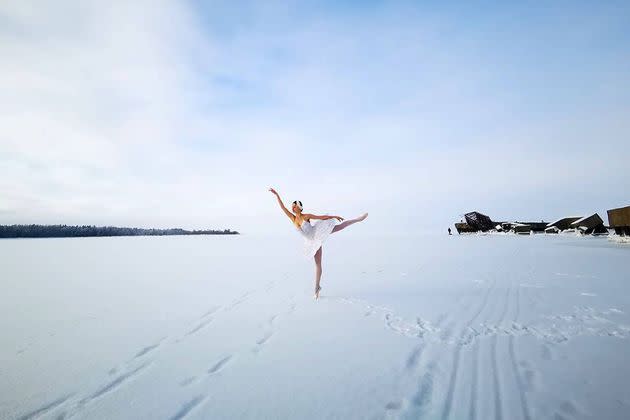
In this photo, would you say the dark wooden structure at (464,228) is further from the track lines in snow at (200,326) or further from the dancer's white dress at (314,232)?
the track lines in snow at (200,326)

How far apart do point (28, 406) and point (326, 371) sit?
2.88 meters

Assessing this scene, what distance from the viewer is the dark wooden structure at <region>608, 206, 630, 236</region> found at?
17.2m

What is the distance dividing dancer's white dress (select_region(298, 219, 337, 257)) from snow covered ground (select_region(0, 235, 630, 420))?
1.16 meters

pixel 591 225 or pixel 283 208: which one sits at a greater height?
pixel 283 208

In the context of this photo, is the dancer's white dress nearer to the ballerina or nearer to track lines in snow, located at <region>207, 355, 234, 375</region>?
the ballerina

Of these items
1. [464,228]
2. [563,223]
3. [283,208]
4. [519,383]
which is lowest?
[519,383]

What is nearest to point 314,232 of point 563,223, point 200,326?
point 200,326

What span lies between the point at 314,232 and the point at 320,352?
3873mm

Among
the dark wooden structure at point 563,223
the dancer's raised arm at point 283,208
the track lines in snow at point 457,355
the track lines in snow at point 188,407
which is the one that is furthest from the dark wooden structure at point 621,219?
Result: the track lines in snow at point 188,407

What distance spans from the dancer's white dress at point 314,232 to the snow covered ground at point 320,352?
116cm

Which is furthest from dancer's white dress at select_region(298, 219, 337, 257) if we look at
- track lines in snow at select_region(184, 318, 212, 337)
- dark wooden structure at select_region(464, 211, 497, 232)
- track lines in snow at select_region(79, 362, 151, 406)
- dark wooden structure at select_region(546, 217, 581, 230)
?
dark wooden structure at select_region(464, 211, 497, 232)

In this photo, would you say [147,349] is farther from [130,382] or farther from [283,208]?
[283,208]

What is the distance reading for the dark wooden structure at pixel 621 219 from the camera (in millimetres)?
17188

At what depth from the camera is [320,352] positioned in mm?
3867
